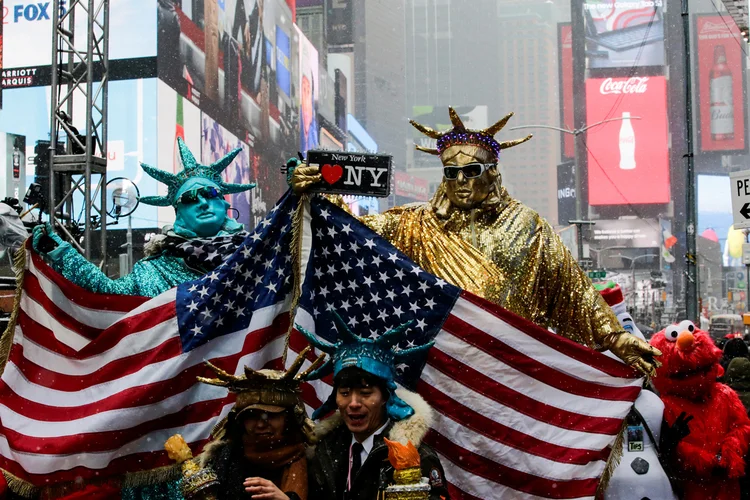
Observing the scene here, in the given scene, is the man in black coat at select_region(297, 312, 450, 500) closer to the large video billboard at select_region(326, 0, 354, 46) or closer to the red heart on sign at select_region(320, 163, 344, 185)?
the red heart on sign at select_region(320, 163, 344, 185)

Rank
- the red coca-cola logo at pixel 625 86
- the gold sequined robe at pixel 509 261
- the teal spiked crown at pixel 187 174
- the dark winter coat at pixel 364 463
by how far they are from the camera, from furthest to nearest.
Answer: the red coca-cola logo at pixel 625 86 < the teal spiked crown at pixel 187 174 < the gold sequined robe at pixel 509 261 < the dark winter coat at pixel 364 463

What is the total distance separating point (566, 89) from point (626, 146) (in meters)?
24.2

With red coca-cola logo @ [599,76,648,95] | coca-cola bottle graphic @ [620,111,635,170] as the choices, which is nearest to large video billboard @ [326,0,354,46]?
red coca-cola logo @ [599,76,648,95]

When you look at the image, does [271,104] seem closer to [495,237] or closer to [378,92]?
[495,237]

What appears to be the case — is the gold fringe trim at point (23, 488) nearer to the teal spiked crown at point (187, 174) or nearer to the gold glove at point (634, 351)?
the teal spiked crown at point (187, 174)

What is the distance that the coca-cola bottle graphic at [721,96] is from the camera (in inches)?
4498

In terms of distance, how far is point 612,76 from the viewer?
9300 centimetres

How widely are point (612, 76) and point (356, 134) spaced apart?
3082 cm

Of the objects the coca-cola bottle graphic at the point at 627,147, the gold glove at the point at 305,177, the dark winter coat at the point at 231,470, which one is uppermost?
the coca-cola bottle graphic at the point at 627,147

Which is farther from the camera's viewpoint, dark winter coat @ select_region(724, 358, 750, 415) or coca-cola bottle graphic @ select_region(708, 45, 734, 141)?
coca-cola bottle graphic @ select_region(708, 45, 734, 141)

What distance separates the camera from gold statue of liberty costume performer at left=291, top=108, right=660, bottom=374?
17.7 ft

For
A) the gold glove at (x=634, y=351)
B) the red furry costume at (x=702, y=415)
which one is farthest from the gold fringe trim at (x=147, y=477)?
the red furry costume at (x=702, y=415)

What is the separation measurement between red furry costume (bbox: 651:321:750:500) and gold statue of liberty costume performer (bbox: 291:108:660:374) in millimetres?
1163

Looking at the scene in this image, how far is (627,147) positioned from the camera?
91.0 meters
